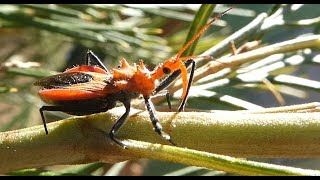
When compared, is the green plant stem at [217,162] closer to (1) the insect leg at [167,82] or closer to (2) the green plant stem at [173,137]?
(2) the green plant stem at [173,137]

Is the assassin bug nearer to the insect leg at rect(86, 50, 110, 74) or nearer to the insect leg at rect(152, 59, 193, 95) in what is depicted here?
the insect leg at rect(152, 59, 193, 95)

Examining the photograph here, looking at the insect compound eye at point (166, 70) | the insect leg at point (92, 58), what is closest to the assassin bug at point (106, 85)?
the insect compound eye at point (166, 70)

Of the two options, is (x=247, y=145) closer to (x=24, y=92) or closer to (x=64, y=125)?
(x=64, y=125)

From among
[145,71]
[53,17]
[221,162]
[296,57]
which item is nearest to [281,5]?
[296,57]

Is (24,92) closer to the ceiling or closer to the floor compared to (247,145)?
closer to the floor

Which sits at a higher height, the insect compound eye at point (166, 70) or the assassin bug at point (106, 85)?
the insect compound eye at point (166, 70)

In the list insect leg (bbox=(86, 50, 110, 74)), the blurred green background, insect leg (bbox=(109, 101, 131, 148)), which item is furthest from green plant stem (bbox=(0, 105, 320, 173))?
insect leg (bbox=(86, 50, 110, 74))
